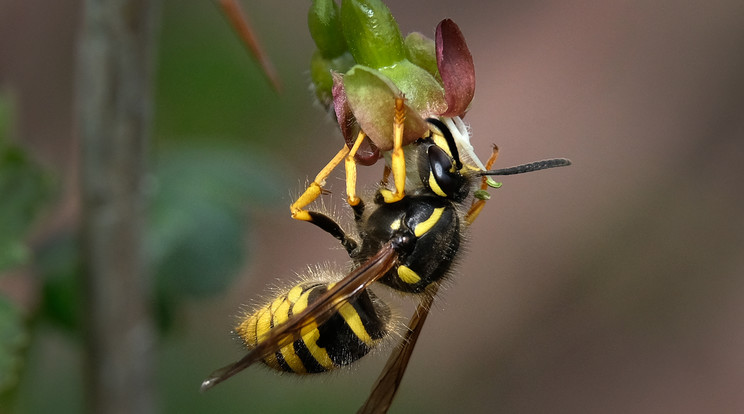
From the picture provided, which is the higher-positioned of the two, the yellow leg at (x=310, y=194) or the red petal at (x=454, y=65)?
the red petal at (x=454, y=65)

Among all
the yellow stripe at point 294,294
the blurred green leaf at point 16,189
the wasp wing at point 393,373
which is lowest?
the wasp wing at point 393,373

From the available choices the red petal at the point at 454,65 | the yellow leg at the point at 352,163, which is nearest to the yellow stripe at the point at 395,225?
the yellow leg at the point at 352,163

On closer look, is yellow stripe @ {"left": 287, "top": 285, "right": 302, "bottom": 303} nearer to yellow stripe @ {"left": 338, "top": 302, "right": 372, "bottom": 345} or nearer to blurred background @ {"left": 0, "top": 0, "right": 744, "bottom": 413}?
yellow stripe @ {"left": 338, "top": 302, "right": 372, "bottom": 345}

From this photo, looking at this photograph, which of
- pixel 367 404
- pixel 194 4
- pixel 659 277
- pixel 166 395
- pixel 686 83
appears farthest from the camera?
pixel 686 83

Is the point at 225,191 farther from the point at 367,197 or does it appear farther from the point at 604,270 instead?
the point at 604,270

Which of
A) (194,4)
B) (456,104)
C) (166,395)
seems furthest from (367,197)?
(194,4)

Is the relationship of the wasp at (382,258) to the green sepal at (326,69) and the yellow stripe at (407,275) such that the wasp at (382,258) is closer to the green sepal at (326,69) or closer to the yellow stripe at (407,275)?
the yellow stripe at (407,275)

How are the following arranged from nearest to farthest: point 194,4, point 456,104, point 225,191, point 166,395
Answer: point 456,104 → point 225,191 → point 166,395 → point 194,4
